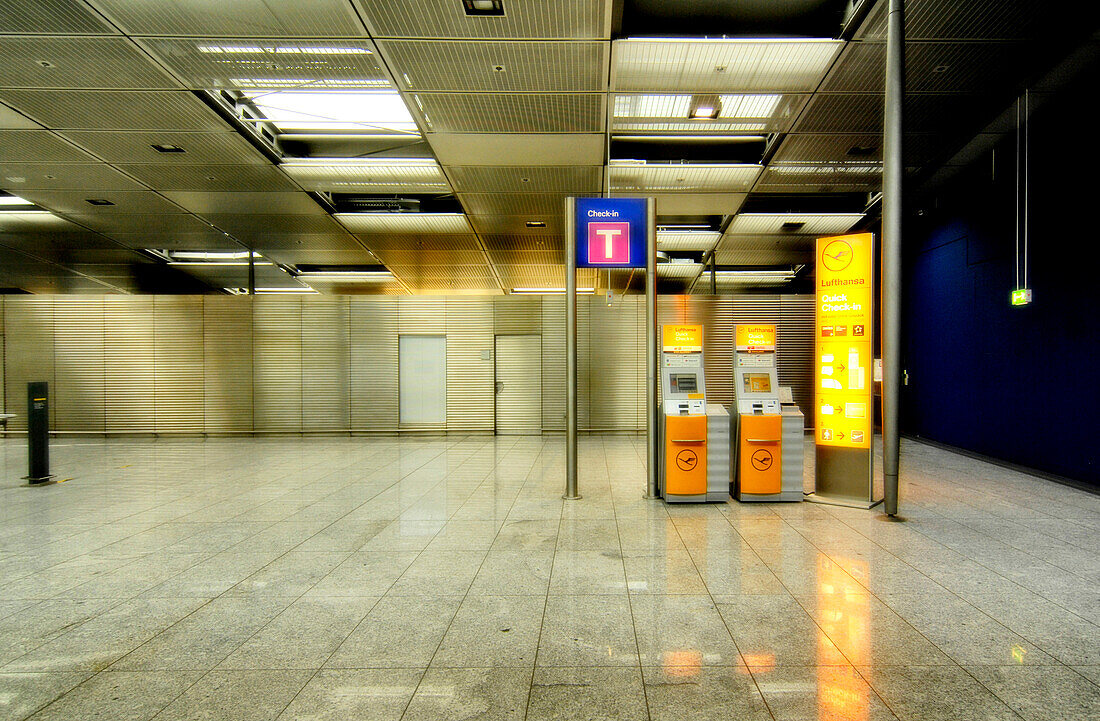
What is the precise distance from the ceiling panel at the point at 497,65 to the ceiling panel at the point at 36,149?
5169 mm

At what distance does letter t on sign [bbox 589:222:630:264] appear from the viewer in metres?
6.12

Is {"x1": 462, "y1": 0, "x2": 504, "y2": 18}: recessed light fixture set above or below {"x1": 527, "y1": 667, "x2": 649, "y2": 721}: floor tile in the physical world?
above

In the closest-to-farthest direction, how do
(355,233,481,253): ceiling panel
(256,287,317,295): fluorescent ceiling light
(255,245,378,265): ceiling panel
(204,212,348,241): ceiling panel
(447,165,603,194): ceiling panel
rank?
(447,165,603,194): ceiling panel < (204,212,348,241): ceiling panel < (355,233,481,253): ceiling panel < (255,245,378,265): ceiling panel < (256,287,317,295): fluorescent ceiling light

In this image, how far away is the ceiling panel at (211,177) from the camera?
25.7 feet

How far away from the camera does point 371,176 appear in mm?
8211

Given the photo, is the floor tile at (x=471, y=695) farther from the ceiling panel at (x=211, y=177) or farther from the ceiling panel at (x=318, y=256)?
the ceiling panel at (x=318, y=256)

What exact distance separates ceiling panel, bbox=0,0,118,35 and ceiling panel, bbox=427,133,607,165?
338 cm

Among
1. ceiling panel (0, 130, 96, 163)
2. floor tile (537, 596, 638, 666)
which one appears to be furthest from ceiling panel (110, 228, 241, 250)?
floor tile (537, 596, 638, 666)

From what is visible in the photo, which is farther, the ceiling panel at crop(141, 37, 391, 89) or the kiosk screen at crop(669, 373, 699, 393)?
the kiosk screen at crop(669, 373, 699, 393)

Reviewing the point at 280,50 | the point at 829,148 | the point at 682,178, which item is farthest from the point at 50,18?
the point at 829,148

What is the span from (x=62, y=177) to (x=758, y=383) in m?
10.7

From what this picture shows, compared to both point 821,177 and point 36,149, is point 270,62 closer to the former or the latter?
point 36,149

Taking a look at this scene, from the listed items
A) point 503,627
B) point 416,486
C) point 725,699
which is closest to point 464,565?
point 503,627

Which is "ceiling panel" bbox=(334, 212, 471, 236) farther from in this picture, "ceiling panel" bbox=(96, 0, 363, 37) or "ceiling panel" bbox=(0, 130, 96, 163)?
"ceiling panel" bbox=(96, 0, 363, 37)
